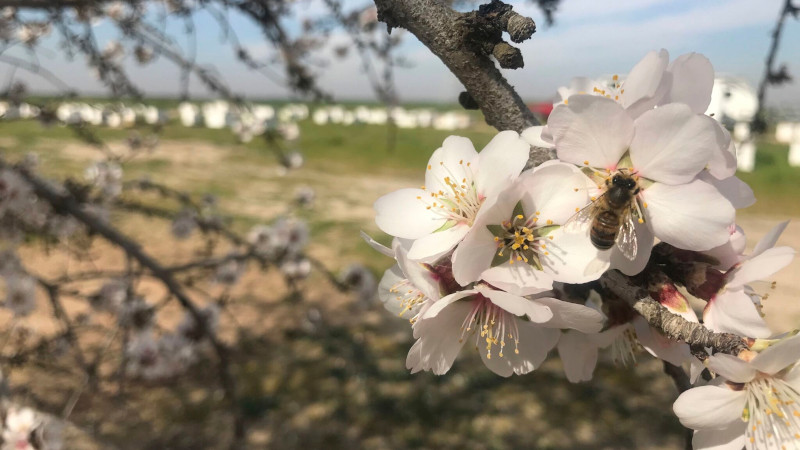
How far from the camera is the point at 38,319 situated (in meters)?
4.49

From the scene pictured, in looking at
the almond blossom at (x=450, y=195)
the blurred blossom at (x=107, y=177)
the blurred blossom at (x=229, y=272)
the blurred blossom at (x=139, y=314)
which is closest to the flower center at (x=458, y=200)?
the almond blossom at (x=450, y=195)

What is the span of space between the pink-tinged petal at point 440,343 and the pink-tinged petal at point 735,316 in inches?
11.5

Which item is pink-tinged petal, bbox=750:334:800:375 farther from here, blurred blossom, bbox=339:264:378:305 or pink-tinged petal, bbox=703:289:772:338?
blurred blossom, bbox=339:264:378:305

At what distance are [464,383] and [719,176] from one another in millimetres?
3578

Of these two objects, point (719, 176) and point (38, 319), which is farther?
point (38, 319)

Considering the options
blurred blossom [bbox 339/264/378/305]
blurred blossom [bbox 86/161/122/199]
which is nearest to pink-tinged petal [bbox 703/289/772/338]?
blurred blossom [bbox 339/264/378/305]

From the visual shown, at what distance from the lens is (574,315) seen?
601 mm

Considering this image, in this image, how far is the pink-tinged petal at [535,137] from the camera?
0.64 meters

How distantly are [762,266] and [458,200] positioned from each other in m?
0.37

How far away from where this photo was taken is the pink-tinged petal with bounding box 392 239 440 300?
2.13ft

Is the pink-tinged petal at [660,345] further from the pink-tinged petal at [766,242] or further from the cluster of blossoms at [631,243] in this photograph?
the pink-tinged petal at [766,242]

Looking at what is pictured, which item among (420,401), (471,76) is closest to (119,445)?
(420,401)

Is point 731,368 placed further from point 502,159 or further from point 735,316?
point 502,159

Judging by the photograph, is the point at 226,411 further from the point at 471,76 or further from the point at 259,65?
the point at 471,76
